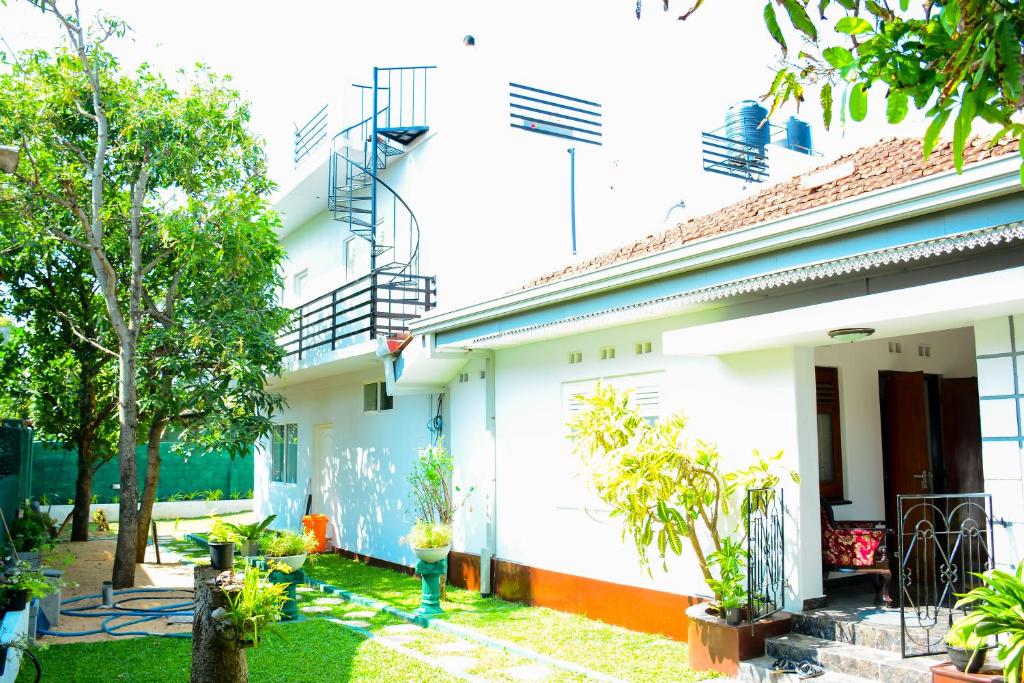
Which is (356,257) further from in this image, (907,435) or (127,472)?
(907,435)

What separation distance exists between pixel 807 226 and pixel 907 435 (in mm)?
3782

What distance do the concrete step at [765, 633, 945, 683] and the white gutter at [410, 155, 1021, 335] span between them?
305cm

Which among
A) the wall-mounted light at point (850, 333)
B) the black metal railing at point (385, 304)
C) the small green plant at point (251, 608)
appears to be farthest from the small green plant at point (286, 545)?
the wall-mounted light at point (850, 333)

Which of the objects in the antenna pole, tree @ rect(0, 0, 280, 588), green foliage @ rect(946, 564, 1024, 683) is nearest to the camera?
green foliage @ rect(946, 564, 1024, 683)

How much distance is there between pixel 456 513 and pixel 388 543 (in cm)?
260

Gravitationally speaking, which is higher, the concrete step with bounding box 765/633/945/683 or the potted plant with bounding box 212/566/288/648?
the potted plant with bounding box 212/566/288/648

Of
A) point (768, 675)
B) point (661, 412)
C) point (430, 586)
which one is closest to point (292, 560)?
point (430, 586)

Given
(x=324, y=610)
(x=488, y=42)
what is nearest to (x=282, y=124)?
(x=488, y=42)

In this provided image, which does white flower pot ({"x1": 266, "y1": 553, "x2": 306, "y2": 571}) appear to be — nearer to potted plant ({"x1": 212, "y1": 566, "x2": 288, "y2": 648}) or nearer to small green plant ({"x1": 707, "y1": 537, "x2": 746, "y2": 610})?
potted plant ({"x1": 212, "y1": 566, "x2": 288, "y2": 648})

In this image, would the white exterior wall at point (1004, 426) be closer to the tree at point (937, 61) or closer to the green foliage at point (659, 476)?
the green foliage at point (659, 476)

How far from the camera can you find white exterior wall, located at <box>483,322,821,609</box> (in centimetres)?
737

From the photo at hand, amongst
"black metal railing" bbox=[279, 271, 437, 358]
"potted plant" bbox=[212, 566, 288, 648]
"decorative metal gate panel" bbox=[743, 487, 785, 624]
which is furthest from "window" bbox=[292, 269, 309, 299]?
"decorative metal gate panel" bbox=[743, 487, 785, 624]

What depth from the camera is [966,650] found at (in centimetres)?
533

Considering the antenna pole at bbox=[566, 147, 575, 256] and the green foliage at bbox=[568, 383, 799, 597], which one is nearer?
the green foliage at bbox=[568, 383, 799, 597]
